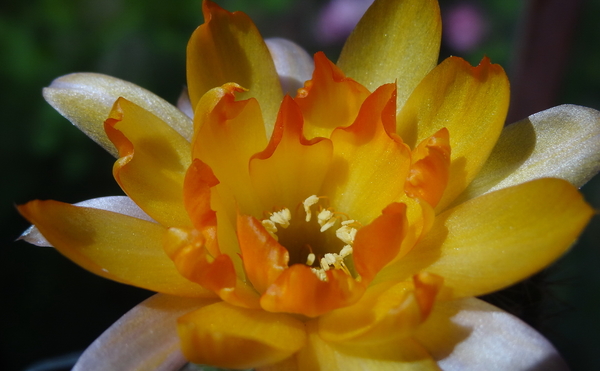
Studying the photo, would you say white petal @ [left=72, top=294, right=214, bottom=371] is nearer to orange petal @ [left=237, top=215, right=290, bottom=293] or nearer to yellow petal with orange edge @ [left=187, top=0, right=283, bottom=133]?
orange petal @ [left=237, top=215, right=290, bottom=293]

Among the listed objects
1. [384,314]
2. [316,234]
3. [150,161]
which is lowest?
[316,234]

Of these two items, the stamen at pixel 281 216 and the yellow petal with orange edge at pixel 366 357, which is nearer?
the yellow petal with orange edge at pixel 366 357

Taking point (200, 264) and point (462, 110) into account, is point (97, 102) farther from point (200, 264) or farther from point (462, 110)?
point (462, 110)

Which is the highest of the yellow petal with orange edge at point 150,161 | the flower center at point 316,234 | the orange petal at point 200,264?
the yellow petal with orange edge at point 150,161

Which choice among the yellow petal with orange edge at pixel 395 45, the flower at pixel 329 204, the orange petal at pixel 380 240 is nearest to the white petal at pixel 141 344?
the flower at pixel 329 204

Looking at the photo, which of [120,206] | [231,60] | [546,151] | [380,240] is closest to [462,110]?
[546,151]

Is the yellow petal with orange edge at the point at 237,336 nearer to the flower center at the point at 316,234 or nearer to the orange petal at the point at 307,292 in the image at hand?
the orange petal at the point at 307,292

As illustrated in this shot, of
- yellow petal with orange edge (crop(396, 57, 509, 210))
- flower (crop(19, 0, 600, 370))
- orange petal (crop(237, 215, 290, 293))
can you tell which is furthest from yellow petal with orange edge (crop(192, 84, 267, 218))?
yellow petal with orange edge (crop(396, 57, 509, 210))
